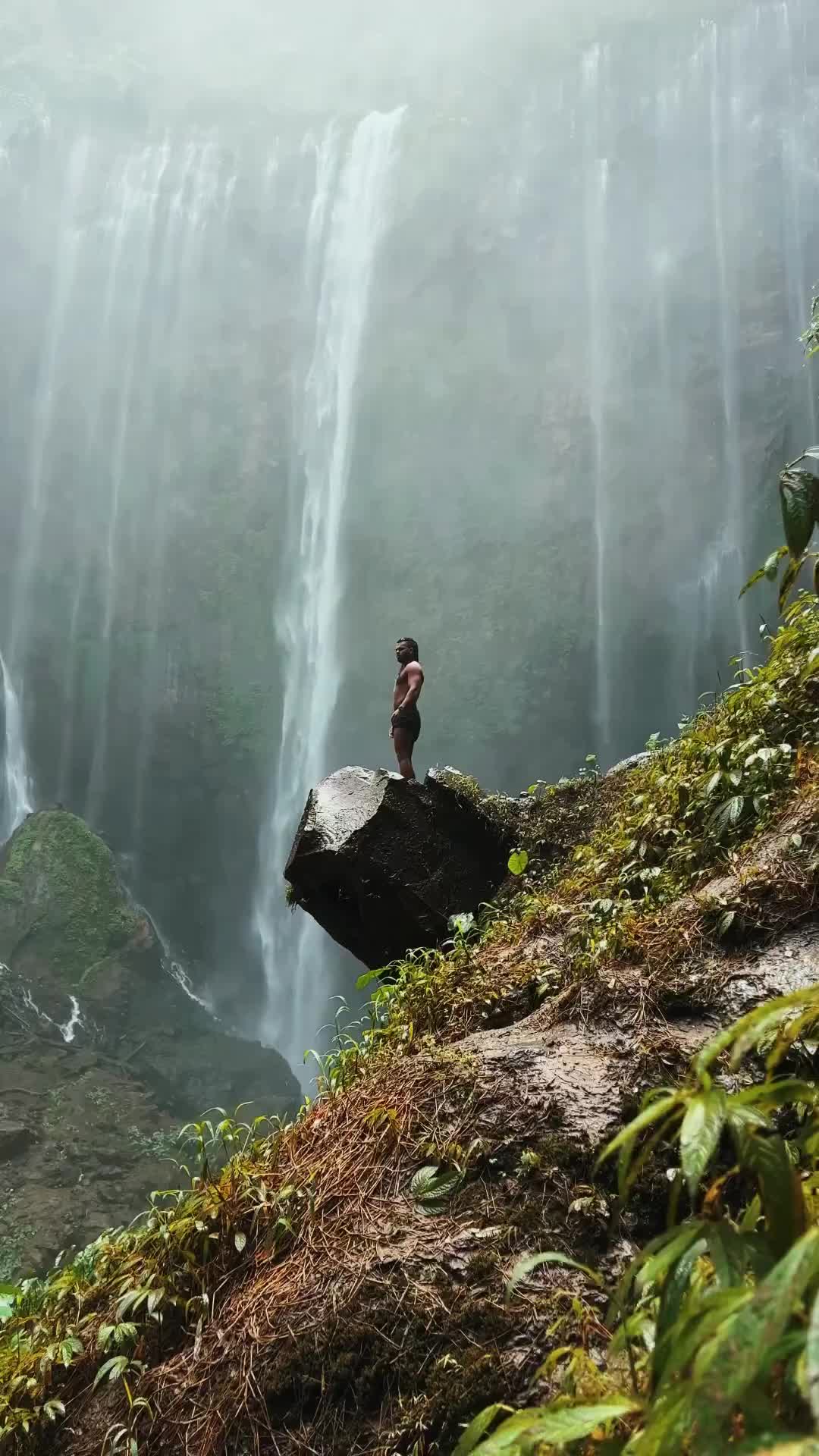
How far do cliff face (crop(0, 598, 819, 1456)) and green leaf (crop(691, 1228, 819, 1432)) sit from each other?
691mm

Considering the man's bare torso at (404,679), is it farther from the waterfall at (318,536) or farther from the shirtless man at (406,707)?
the waterfall at (318,536)

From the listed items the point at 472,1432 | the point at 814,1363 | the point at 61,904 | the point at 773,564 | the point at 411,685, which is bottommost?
the point at 472,1432

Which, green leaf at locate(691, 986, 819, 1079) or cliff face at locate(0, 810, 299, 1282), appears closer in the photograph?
green leaf at locate(691, 986, 819, 1079)

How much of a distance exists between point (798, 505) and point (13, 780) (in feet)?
99.1

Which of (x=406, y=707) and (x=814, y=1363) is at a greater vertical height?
(x=406, y=707)

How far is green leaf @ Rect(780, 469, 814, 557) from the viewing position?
5.25 feet

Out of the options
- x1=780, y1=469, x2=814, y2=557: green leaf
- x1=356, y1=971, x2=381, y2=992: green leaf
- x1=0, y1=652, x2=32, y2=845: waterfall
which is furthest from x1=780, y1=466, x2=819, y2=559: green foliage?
x1=0, y1=652, x2=32, y2=845: waterfall

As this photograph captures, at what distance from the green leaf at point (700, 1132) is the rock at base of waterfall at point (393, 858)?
4.37 metres

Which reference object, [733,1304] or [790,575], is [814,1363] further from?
[790,575]

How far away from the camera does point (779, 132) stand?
79.6 ft

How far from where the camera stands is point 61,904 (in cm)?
2319

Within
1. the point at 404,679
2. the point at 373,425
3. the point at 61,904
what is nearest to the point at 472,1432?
the point at 404,679

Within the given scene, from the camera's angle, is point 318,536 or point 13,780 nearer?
point 13,780

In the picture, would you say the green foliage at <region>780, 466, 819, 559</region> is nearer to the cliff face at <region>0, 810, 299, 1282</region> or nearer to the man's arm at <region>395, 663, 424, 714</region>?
the man's arm at <region>395, 663, 424, 714</region>
